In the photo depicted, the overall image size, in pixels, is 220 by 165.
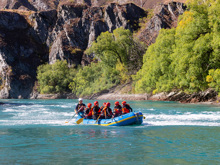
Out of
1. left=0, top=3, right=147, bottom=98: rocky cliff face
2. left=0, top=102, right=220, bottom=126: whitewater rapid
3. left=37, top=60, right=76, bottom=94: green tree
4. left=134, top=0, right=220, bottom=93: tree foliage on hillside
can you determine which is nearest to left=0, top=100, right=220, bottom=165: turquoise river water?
left=0, top=102, right=220, bottom=126: whitewater rapid

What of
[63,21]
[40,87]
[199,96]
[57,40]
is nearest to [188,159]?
[199,96]

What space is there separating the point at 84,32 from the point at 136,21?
Answer: 23.1m

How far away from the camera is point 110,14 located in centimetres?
12362

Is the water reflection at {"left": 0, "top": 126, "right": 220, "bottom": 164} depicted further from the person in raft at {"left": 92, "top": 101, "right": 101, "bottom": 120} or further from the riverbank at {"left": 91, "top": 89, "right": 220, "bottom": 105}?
the riverbank at {"left": 91, "top": 89, "right": 220, "bottom": 105}

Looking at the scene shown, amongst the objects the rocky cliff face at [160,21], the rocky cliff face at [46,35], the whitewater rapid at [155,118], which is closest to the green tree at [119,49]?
the rocky cliff face at [160,21]

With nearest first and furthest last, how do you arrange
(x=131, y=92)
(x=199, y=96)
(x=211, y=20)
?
(x=211, y=20), (x=199, y=96), (x=131, y=92)

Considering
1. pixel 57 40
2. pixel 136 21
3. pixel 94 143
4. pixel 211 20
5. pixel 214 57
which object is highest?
pixel 136 21

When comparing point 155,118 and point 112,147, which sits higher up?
point 112,147

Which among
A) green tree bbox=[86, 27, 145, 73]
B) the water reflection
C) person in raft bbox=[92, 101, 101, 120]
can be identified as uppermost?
green tree bbox=[86, 27, 145, 73]

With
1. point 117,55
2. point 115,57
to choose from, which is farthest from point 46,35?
point 117,55

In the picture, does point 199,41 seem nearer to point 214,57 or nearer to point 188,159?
point 214,57

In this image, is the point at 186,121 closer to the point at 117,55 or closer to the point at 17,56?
the point at 117,55

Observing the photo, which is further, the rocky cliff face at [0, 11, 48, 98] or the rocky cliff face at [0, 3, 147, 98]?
the rocky cliff face at [0, 3, 147, 98]

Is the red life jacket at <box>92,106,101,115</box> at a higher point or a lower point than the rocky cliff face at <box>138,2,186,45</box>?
lower
